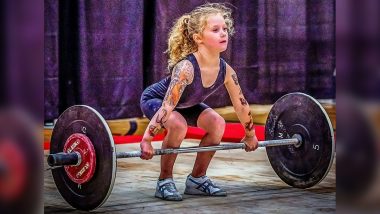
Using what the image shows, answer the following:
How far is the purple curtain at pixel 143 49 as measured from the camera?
142 inches

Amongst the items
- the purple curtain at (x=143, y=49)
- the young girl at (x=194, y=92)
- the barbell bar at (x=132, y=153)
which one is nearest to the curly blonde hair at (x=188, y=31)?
the young girl at (x=194, y=92)

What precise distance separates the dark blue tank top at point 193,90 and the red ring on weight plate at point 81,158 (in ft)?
1.25

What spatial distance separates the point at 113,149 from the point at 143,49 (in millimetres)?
1878

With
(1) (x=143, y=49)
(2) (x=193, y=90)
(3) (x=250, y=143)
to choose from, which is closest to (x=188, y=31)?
(2) (x=193, y=90)

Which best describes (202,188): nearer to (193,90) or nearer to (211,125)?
(211,125)

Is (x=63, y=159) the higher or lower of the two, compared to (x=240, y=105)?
lower

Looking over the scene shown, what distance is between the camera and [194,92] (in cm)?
231

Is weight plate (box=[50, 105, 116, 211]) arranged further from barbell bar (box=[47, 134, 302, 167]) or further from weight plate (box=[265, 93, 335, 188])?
weight plate (box=[265, 93, 335, 188])

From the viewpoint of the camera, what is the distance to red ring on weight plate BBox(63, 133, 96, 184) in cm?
207

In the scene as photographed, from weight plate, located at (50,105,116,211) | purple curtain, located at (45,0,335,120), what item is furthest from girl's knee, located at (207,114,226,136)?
purple curtain, located at (45,0,335,120)

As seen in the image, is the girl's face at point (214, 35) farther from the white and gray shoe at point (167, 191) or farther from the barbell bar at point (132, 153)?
the white and gray shoe at point (167, 191)

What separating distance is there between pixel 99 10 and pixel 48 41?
33 centimetres

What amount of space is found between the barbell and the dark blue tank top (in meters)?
0.16
